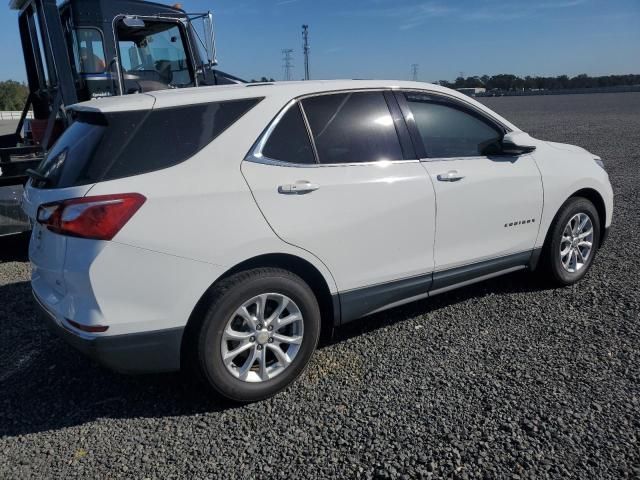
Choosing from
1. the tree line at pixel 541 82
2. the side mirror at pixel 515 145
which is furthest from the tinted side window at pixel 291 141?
the tree line at pixel 541 82

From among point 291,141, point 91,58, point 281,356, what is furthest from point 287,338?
point 91,58

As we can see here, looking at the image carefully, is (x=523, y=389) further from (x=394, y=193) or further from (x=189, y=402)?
(x=189, y=402)

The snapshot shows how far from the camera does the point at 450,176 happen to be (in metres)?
3.75

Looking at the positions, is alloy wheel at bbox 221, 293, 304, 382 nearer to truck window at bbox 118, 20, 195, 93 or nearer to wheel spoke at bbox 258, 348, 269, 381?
wheel spoke at bbox 258, 348, 269, 381

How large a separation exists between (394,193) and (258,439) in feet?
5.50

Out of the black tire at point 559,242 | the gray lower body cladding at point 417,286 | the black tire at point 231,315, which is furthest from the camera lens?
the black tire at point 559,242

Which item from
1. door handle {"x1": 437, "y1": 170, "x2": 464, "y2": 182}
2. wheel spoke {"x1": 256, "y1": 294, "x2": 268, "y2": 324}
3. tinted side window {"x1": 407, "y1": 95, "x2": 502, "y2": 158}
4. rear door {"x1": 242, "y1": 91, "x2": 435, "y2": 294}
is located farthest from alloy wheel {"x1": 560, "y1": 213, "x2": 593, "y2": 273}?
wheel spoke {"x1": 256, "y1": 294, "x2": 268, "y2": 324}

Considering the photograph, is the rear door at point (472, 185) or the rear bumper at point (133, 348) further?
the rear door at point (472, 185)

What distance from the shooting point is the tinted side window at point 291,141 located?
3156 millimetres

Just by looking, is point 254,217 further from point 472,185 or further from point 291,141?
point 472,185

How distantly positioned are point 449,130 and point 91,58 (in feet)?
14.7

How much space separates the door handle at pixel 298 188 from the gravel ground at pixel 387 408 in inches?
46.7

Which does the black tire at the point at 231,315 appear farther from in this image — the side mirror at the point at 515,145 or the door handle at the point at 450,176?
the side mirror at the point at 515,145

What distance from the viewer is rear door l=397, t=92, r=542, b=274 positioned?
377 cm
